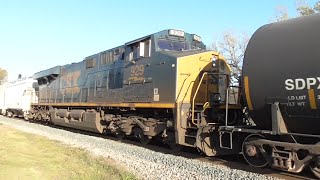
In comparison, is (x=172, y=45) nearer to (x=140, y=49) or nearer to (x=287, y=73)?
(x=140, y=49)

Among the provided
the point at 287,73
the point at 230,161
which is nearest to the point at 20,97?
the point at 230,161

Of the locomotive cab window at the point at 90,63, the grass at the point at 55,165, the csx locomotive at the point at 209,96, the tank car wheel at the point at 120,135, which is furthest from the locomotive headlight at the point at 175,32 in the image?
the locomotive cab window at the point at 90,63

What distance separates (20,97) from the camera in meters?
30.0

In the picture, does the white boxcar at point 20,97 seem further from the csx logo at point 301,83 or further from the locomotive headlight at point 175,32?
the csx logo at point 301,83

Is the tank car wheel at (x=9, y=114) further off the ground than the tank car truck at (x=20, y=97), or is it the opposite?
the tank car truck at (x=20, y=97)

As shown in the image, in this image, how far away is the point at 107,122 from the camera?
16.0 metres

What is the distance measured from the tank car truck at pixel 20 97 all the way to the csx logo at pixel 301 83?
74.6 feet

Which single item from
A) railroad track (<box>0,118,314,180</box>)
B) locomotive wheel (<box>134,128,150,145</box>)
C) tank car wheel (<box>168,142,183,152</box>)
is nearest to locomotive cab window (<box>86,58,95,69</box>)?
railroad track (<box>0,118,314,180</box>)

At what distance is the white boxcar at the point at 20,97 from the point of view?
2802 cm

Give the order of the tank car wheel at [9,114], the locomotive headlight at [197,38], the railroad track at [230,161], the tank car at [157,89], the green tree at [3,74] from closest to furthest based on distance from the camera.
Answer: the railroad track at [230,161] → the tank car at [157,89] → the locomotive headlight at [197,38] → the tank car wheel at [9,114] → the green tree at [3,74]

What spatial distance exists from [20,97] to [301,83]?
26.6m

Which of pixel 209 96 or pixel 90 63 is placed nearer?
pixel 209 96

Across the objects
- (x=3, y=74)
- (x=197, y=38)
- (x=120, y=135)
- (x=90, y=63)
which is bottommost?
(x=120, y=135)

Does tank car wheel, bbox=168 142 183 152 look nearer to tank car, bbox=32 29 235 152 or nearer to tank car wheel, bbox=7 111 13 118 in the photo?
tank car, bbox=32 29 235 152
